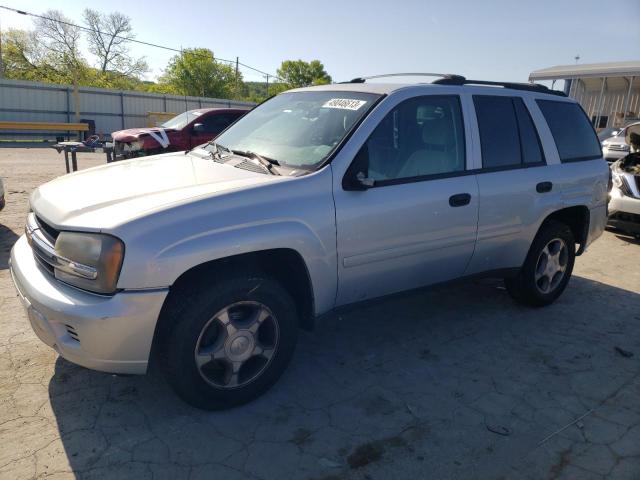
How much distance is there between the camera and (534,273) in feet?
14.0

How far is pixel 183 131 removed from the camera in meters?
10.7

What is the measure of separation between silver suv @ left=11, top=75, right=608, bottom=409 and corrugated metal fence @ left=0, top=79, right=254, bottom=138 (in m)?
22.7

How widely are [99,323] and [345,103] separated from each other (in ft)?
6.79

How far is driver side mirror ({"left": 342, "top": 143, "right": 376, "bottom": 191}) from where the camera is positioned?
2.92 metres

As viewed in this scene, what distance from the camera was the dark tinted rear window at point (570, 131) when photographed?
423cm

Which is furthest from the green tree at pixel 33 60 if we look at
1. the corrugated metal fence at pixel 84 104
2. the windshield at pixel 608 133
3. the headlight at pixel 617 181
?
the headlight at pixel 617 181

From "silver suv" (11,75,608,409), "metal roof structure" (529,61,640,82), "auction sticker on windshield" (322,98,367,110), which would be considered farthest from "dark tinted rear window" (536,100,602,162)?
"metal roof structure" (529,61,640,82)

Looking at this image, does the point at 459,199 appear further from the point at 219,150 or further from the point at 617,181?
the point at 617,181

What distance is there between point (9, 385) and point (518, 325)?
3706mm

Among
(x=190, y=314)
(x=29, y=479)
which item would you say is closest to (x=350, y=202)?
(x=190, y=314)

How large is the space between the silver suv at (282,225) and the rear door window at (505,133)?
0.05 ft

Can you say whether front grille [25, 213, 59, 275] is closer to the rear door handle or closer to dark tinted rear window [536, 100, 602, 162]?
the rear door handle

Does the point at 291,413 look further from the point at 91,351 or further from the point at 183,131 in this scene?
the point at 183,131

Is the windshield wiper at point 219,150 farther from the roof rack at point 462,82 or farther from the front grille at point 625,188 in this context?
the front grille at point 625,188
